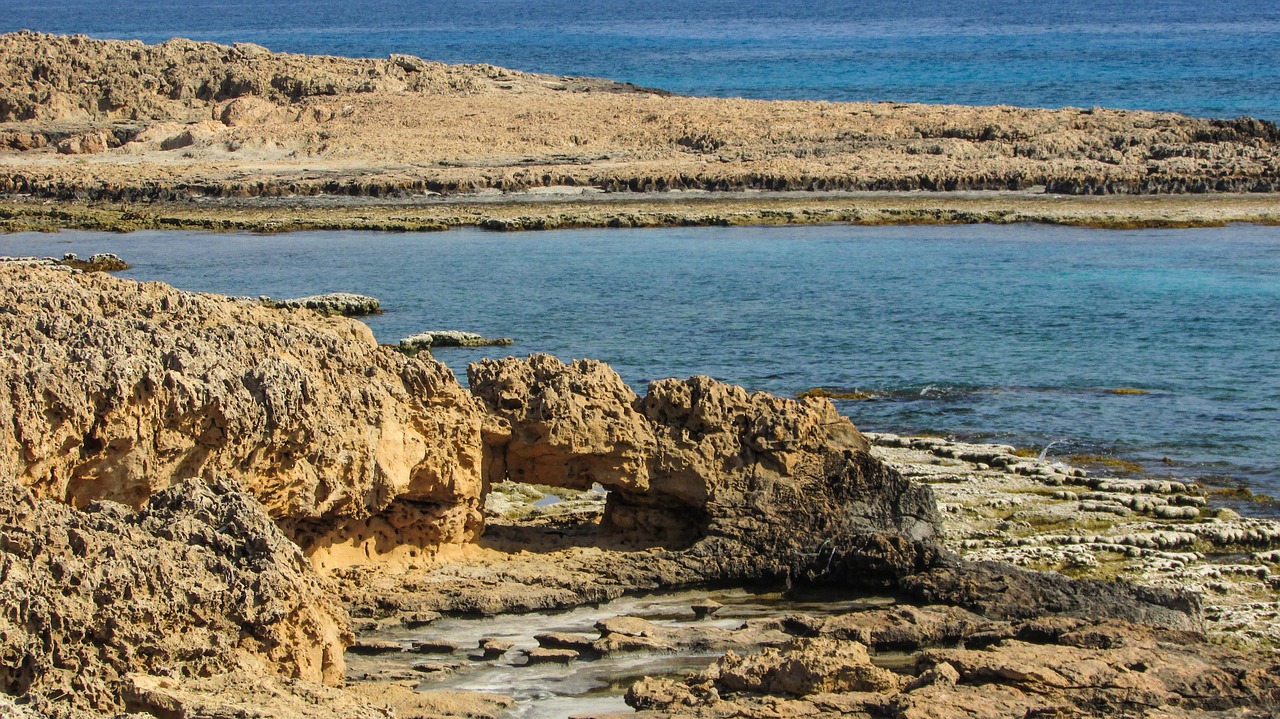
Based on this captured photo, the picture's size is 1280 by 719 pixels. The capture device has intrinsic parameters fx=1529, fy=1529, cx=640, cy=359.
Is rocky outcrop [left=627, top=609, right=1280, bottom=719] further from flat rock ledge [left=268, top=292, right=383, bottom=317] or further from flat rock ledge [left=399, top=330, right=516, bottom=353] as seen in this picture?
flat rock ledge [left=268, top=292, right=383, bottom=317]

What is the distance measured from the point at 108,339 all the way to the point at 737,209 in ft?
97.0

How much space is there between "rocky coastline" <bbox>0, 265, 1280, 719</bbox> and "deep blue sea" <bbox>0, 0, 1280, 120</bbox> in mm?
50177

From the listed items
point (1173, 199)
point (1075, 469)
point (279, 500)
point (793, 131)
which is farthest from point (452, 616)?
point (793, 131)

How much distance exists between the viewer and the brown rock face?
32.0 feet

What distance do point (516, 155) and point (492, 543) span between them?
1297 inches

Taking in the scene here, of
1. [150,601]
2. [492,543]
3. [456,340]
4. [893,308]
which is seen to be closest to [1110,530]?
[492,543]

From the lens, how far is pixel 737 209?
39.1 metres

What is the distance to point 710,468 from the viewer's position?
1254 cm

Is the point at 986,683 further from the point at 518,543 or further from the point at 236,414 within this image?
the point at 236,414

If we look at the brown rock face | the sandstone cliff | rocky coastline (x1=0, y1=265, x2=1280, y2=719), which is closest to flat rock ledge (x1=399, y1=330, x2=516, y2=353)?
rocky coastline (x1=0, y1=265, x2=1280, y2=719)

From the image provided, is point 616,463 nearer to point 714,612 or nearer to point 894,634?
point 714,612

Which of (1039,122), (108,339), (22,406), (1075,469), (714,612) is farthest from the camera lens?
(1039,122)

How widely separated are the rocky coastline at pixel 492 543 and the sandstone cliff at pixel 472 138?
27525 mm

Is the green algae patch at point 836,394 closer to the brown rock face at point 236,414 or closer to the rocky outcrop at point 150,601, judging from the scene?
the brown rock face at point 236,414
